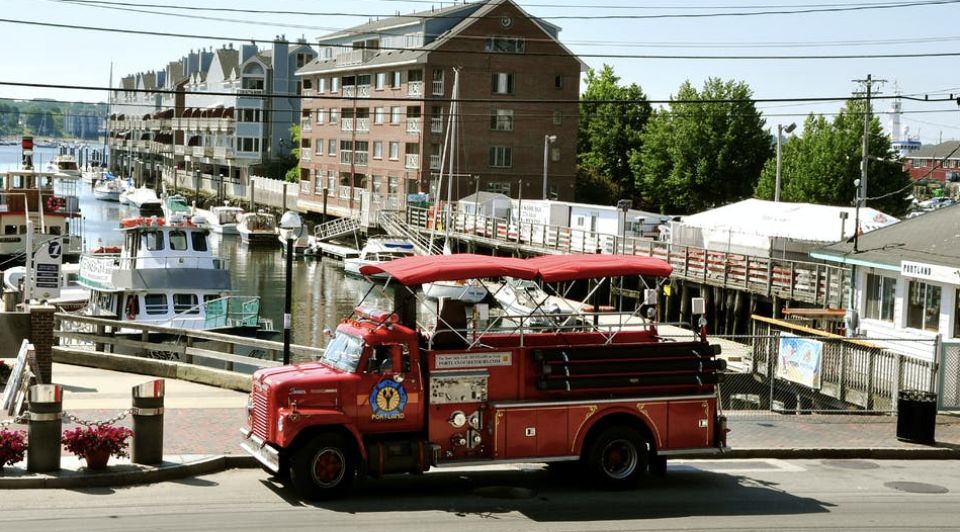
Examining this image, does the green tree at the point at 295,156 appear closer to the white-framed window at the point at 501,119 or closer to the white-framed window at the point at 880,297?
the white-framed window at the point at 501,119

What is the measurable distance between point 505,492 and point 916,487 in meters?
6.25

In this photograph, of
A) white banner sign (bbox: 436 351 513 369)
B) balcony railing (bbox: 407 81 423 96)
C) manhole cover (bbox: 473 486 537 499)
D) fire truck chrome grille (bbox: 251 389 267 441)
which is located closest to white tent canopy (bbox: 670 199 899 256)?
balcony railing (bbox: 407 81 423 96)

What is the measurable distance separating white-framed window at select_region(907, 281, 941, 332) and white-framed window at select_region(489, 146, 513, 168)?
5821 cm

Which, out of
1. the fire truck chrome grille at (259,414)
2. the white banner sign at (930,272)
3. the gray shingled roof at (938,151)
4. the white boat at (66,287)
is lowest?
the white boat at (66,287)

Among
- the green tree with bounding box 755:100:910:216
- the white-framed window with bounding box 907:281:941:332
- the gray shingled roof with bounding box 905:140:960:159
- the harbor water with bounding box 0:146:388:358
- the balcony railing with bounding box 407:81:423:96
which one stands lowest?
the harbor water with bounding box 0:146:388:358

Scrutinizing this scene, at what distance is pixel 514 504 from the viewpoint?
15.2 m

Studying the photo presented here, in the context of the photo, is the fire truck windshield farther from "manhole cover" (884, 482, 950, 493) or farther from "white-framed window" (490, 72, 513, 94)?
"white-framed window" (490, 72, 513, 94)

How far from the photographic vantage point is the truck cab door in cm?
1537

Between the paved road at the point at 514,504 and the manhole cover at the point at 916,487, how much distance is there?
1.1 inches

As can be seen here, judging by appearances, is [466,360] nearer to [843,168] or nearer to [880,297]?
[880,297]

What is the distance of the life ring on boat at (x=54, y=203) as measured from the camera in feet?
205

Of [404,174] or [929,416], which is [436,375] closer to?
[929,416]

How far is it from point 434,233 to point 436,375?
57707 mm

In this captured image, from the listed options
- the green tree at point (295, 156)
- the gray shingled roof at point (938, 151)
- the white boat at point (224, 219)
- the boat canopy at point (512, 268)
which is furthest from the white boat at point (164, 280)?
the gray shingled roof at point (938, 151)
